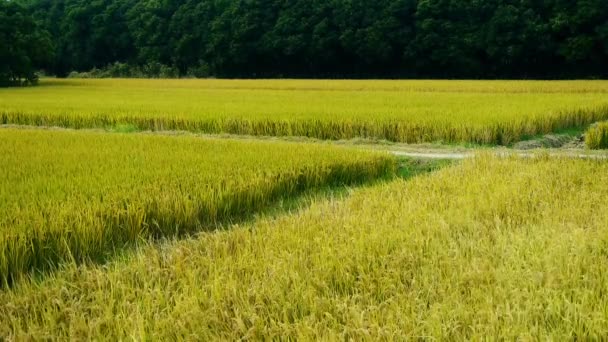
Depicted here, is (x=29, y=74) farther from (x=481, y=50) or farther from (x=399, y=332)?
(x=399, y=332)

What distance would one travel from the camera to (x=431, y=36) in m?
45.4

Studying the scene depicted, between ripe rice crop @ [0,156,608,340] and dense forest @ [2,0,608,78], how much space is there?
127ft

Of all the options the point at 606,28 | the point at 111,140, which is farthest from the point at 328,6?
the point at 111,140

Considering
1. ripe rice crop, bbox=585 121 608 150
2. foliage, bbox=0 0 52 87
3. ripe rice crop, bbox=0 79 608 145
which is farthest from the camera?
foliage, bbox=0 0 52 87

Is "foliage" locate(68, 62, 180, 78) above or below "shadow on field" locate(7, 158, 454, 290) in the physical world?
above

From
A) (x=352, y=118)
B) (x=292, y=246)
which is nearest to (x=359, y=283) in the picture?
(x=292, y=246)

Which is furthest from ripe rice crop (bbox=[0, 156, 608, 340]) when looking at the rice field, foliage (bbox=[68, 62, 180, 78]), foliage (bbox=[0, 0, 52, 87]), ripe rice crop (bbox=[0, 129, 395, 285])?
foliage (bbox=[68, 62, 180, 78])

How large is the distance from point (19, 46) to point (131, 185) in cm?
3624

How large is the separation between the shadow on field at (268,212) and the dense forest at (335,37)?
33.5 meters

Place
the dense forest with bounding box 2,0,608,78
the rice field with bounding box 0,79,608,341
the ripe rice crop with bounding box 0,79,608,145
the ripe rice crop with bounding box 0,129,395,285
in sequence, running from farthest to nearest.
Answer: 1. the dense forest with bounding box 2,0,608,78
2. the ripe rice crop with bounding box 0,79,608,145
3. the ripe rice crop with bounding box 0,129,395,285
4. the rice field with bounding box 0,79,608,341

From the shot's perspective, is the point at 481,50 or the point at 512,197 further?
the point at 481,50

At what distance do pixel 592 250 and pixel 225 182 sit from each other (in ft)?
13.3

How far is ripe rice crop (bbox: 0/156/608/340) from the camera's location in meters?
3.17

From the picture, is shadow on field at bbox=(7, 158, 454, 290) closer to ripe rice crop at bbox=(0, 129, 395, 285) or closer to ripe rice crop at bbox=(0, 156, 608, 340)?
ripe rice crop at bbox=(0, 129, 395, 285)
